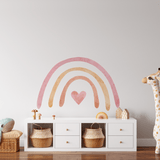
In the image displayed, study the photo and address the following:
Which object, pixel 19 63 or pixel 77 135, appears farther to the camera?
pixel 19 63

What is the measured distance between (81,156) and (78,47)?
5.27 ft

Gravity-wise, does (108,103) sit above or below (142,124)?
above

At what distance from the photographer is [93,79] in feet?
10.6

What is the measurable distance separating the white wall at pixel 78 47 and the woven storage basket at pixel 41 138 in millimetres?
390

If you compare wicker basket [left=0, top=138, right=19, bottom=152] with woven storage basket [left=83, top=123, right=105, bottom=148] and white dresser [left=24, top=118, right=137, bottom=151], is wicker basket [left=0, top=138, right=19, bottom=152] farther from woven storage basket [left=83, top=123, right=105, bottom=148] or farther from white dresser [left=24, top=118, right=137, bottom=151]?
woven storage basket [left=83, top=123, right=105, bottom=148]

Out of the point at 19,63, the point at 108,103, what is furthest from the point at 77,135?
the point at 19,63

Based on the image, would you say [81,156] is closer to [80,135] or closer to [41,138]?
[80,135]

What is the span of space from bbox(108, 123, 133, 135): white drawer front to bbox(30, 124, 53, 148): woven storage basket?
0.85 meters

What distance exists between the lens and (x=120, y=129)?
9.43 ft

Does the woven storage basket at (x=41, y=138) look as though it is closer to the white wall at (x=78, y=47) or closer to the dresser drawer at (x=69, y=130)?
the dresser drawer at (x=69, y=130)

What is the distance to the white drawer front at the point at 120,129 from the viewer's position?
2.88 meters

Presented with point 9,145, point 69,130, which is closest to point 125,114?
point 69,130

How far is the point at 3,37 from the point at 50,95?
1182 mm

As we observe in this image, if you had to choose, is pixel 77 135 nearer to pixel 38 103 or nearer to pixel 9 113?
pixel 38 103
